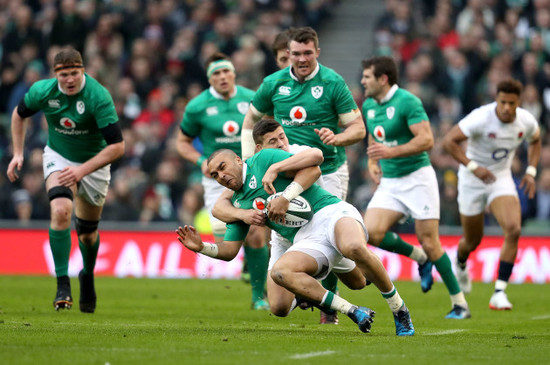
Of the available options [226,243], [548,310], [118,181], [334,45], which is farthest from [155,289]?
[334,45]

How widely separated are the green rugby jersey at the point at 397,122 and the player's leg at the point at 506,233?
1304mm

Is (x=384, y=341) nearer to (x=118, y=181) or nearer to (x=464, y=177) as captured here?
(x=464, y=177)

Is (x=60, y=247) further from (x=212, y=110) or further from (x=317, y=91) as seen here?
(x=317, y=91)

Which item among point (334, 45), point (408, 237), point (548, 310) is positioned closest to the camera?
point (548, 310)

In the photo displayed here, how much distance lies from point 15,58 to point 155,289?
1016 centimetres

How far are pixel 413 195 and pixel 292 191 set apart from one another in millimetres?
3530

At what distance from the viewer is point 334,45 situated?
83.2 feet

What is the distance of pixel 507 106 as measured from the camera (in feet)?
40.2

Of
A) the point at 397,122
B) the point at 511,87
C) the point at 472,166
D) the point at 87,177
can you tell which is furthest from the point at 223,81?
the point at 511,87

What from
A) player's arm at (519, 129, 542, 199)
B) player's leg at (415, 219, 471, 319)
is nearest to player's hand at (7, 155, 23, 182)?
player's leg at (415, 219, 471, 319)

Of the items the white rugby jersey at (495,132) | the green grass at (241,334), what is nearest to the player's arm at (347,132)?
the green grass at (241,334)

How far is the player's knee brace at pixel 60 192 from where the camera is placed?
10703mm

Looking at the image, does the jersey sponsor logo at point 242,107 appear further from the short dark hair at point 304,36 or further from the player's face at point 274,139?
the player's face at point 274,139

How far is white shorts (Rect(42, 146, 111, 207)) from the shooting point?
1124 cm
